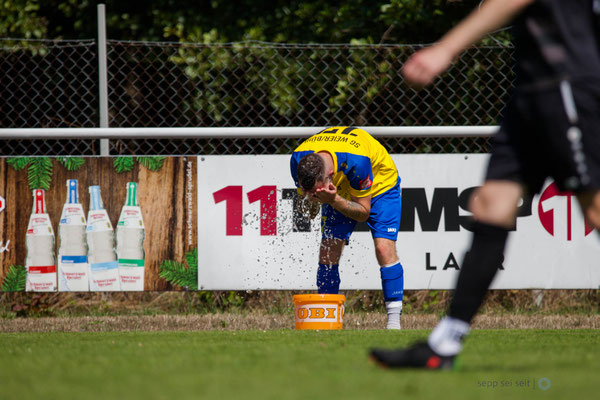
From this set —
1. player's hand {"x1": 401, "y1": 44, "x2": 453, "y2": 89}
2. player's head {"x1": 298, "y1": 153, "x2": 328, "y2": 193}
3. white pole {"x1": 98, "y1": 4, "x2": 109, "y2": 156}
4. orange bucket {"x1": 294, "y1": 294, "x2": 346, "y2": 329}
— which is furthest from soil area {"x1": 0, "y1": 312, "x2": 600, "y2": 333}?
player's hand {"x1": 401, "y1": 44, "x2": 453, "y2": 89}

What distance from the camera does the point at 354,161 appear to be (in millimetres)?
5840

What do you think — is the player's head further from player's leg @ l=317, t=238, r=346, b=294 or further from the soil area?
the soil area

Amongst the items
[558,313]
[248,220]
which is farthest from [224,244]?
[558,313]

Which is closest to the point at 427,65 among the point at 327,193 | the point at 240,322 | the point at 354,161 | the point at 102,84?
the point at 327,193

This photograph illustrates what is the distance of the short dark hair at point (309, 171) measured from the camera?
558 cm

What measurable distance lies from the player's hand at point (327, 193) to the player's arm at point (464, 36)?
111 inches

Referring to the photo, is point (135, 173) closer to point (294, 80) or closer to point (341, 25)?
point (294, 80)

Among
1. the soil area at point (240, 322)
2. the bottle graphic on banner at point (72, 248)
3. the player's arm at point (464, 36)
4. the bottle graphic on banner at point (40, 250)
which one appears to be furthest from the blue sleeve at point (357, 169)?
the player's arm at point (464, 36)

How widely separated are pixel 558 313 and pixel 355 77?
2693 millimetres

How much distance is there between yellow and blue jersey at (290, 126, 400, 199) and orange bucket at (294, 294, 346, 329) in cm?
84

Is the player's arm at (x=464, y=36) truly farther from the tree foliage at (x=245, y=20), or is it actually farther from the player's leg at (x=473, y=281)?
the tree foliage at (x=245, y=20)

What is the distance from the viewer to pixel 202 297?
7309mm

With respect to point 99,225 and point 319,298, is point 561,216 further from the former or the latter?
point 99,225

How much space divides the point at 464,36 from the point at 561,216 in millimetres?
4311
